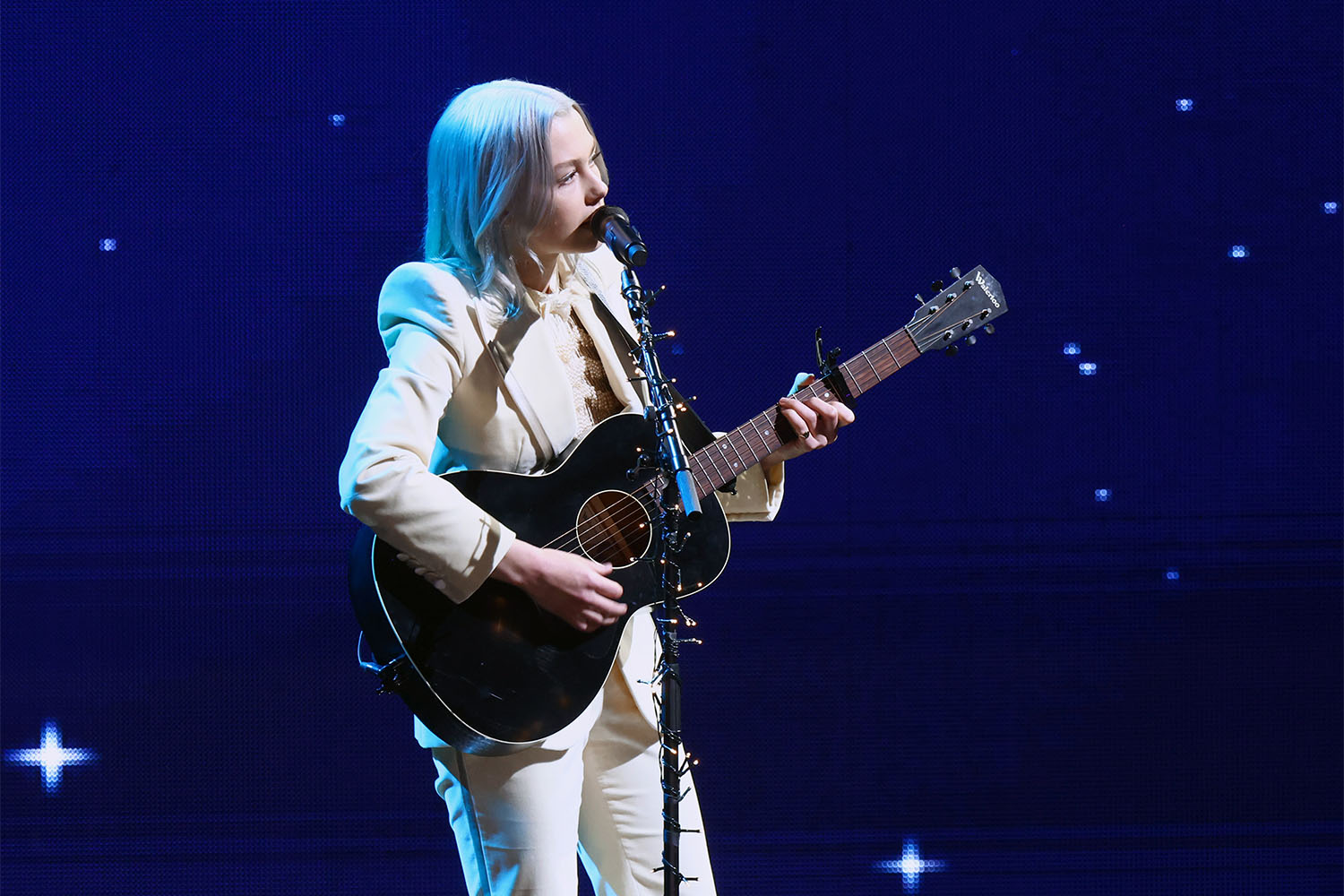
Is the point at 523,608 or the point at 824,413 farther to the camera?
the point at 824,413

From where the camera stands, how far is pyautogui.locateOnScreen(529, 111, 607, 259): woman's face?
169 centimetres

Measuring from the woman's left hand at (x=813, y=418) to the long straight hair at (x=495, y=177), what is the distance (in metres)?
0.47

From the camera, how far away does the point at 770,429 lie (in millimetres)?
1879

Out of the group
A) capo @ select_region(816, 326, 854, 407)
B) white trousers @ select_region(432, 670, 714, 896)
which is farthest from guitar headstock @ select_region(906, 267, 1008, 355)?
white trousers @ select_region(432, 670, 714, 896)

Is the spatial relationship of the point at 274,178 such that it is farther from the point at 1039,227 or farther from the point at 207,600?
the point at 1039,227

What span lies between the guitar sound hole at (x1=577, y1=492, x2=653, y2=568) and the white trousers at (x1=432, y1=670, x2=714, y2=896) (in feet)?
0.59

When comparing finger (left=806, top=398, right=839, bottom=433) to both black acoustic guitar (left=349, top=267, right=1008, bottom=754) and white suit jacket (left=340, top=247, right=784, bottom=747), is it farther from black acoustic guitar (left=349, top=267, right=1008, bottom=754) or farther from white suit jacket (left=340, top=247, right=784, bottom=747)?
white suit jacket (left=340, top=247, right=784, bottom=747)

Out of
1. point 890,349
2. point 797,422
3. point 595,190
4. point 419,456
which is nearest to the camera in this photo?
point 419,456

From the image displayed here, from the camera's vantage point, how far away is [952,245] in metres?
2.77

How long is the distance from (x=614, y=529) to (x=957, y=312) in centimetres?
70

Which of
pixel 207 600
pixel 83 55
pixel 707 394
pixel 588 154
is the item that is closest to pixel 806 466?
pixel 707 394

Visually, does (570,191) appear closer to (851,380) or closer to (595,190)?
(595,190)

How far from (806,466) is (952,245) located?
0.63 metres

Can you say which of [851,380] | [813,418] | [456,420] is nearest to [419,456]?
[456,420]
